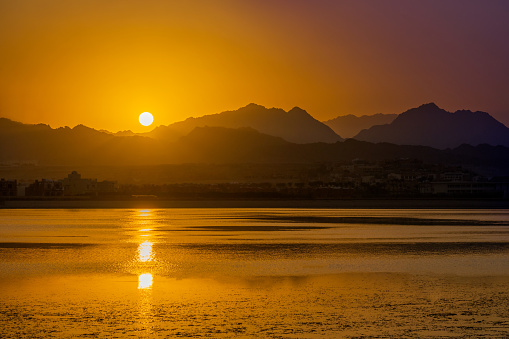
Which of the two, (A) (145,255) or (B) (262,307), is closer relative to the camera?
(B) (262,307)

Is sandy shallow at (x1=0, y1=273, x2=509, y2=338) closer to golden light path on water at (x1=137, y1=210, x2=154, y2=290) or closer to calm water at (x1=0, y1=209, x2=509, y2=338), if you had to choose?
calm water at (x1=0, y1=209, x2=509, y2=338)

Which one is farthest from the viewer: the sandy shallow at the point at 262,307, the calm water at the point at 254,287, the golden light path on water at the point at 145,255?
the golden light path on water at the point at 145,255

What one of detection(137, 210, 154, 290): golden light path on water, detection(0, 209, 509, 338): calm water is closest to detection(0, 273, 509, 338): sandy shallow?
detection(0, 209, 509, 338): calm water

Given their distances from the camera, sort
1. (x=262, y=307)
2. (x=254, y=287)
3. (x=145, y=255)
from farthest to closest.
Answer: (x=145, y=255)
(x=254, y=287)
(x=262, y=307)

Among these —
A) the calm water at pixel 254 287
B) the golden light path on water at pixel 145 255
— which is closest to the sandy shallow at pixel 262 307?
the calm water at pixel 254 287

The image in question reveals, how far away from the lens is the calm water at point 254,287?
23.2 m

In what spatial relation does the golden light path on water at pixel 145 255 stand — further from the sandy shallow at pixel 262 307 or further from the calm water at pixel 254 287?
the sandy shallow at pixel 262 307

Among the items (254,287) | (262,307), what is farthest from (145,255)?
(262,307)

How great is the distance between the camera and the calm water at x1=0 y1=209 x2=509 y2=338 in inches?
912

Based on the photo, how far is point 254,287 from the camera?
31.0m

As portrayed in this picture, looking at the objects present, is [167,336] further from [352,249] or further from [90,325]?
[352,249]

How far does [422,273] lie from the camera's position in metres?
34.8

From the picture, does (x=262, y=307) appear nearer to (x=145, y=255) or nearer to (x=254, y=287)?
(x=254, y=287)

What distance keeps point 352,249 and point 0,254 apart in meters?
19.9
